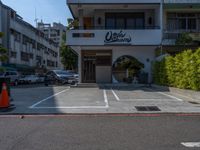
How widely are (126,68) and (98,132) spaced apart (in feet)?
81.2

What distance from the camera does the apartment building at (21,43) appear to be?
5636 cm

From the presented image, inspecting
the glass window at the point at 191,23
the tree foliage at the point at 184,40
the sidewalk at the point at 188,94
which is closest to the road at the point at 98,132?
the sidewalk at the point at 188,94

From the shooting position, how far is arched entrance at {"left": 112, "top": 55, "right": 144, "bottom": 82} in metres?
34.2

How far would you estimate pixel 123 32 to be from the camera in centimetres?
3316

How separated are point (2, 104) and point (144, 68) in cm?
2060

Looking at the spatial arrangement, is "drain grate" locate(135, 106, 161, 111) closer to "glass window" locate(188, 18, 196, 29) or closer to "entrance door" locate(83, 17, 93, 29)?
"glass window" locate(188, 18, 196, 29)

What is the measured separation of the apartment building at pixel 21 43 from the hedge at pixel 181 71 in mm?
31322

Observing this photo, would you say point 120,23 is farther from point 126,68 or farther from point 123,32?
point 126,68

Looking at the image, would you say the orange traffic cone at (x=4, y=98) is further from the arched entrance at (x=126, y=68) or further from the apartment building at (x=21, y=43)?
the apartment building at (x=21, y=43)

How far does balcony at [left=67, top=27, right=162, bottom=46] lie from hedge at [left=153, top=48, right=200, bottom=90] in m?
3.71

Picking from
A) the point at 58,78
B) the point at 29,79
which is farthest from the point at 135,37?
the point at 29,79

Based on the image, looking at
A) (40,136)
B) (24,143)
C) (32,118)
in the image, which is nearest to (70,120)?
(32,118)

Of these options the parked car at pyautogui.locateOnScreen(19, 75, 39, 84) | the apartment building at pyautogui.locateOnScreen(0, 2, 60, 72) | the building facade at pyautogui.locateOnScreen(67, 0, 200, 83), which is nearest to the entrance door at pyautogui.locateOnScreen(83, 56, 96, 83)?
the building facade at pyautogui.locateOnScreen(67, 0, 200, 83)

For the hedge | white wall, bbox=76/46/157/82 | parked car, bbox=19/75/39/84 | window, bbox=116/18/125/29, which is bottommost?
parked car, bbox=19/75/39/84
